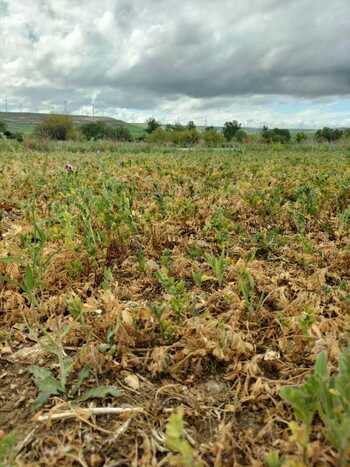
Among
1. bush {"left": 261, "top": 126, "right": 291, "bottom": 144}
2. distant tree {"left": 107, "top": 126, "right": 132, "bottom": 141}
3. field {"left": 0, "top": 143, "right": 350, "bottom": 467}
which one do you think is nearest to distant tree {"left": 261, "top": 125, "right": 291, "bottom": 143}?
bush {"left": 261, "top": 126, "right": 291, "bottom": 144}

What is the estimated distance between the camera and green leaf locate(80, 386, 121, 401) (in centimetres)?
122

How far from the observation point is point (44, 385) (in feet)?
4.09

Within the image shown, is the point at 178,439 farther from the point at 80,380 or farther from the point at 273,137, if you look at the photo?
the point at 273,137

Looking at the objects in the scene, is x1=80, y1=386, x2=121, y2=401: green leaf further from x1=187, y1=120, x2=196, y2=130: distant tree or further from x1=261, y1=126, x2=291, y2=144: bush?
x1=187, y1=120, x2=196, y2=130: distant tree

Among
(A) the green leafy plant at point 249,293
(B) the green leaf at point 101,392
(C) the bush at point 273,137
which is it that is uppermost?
(C) the bush at point 273,137

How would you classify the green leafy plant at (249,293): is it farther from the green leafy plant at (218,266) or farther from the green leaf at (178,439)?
the green leaf at (178,439)

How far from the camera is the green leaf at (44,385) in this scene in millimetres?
1209

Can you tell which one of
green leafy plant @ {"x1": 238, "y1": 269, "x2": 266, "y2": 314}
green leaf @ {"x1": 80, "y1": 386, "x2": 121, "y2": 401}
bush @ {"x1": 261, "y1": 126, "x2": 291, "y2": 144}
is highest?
bush @ {"x1": 261, "y1": 126, "x2": 291, "y2": 144}

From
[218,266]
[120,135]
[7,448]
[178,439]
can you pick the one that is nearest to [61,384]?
[7,448]

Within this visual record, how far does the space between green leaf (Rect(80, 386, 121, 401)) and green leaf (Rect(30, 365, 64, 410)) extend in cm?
9

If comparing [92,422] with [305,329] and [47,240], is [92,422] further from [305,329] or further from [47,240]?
[47,240]

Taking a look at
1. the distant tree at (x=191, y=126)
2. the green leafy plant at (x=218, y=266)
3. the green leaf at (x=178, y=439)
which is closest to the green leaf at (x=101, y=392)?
the green leaf at (x=178, y=439)

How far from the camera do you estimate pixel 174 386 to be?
1284 millimetres

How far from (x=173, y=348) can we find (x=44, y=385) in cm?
50
